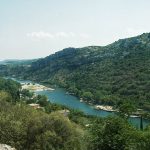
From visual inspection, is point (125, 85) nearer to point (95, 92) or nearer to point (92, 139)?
point (95, 92)

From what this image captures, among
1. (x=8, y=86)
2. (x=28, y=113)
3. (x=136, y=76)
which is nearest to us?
(x=28, y=113)

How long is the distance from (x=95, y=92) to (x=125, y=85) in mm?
14561

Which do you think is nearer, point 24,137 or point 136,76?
point 24,137

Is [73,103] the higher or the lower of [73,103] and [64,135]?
the lower

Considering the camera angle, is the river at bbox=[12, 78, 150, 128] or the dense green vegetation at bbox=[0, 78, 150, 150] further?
the river at bbox=[12, 78, 150, 128]

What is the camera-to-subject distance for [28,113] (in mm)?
58531

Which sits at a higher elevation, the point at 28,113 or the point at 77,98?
the point at 28,113

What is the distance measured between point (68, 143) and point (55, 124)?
413 centimetres

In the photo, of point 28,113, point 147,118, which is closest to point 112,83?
point 147,118

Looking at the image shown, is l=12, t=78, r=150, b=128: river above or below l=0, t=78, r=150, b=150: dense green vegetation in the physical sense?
below

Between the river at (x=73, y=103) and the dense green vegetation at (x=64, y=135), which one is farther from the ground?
the dense green vegetation at (x=64, y=135)

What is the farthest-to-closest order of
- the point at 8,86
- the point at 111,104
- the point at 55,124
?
the point at 8,86 → the point at 111,104 → the point at 55,124

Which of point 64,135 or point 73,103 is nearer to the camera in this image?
point 64,135

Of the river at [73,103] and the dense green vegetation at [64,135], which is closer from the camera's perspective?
the dense green vegetation at [64,135]
